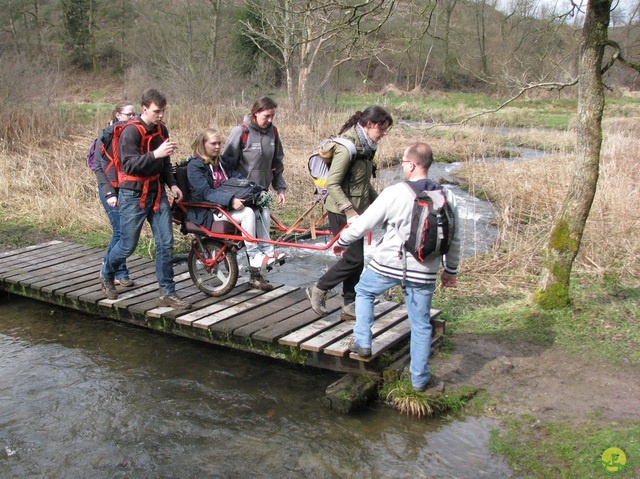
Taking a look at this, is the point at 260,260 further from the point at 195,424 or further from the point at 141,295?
the point at 195,424

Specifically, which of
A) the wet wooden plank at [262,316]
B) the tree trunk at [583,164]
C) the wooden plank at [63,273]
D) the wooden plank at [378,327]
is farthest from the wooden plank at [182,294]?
the tree trunk at [583,164]

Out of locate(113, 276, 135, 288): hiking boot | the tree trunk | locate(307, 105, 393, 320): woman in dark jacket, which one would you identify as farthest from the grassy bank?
locate(113, 276, 135, 288): hiking boot

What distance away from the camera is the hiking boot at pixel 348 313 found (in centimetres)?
538

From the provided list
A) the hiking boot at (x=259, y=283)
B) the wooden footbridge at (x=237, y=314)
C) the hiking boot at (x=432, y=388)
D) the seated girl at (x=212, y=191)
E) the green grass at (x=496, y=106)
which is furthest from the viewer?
the green grass at (x=496, y=106)

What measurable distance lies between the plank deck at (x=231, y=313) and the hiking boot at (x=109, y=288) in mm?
64

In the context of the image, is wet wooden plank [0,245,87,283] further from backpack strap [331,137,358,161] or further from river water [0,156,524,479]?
backpack strap [331,137,358,161]

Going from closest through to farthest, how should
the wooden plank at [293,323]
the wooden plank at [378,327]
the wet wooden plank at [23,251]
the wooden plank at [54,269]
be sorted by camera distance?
the wooden plank at [378,327] → the wooden plank at [293,323] → the wooden plank at [54,269] → the wet wooden plank at [23,251]

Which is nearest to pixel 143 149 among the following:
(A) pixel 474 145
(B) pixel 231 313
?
(B) pixel 231 313

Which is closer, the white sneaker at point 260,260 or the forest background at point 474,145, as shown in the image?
the forest background at point 474,145

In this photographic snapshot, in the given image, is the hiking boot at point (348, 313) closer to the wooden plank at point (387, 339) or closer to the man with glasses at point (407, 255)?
the wooden plank at point (387, 339)

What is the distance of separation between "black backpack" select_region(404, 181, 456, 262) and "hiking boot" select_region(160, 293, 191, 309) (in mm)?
2486

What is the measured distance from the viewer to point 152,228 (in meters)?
5.49

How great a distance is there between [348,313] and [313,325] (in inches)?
13.0

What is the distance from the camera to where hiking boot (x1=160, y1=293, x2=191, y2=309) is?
5660 mm
